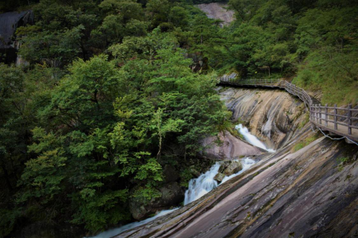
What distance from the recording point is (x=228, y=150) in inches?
621

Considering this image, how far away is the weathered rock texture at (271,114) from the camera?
630 inches

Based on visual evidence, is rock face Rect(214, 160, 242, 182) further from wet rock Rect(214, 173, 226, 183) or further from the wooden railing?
the wooden railing

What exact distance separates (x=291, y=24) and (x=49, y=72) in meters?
33.5

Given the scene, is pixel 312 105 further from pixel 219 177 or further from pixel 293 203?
pixel 293 203

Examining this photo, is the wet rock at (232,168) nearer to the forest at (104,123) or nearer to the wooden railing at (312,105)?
the forest at (104,123)

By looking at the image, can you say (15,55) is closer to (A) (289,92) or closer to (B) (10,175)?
(B) (10,175)

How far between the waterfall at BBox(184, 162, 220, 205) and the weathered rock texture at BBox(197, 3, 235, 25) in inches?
2606

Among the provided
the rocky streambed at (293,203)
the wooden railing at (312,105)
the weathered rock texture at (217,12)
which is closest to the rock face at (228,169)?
the rocky streambed at (293,203)

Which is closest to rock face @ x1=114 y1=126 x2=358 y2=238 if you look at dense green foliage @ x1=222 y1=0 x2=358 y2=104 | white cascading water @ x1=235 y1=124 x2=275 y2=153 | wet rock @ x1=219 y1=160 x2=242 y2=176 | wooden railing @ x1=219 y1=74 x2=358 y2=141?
wooden railing @ x1=219 y1=74 x2=358 y2=141

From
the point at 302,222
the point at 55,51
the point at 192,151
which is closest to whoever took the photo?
the point at 302,222

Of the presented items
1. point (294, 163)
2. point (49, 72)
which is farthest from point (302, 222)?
point (49, 72)

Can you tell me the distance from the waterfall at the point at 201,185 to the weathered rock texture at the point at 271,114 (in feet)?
20.8

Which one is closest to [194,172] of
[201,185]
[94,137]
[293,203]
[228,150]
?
[201,185]

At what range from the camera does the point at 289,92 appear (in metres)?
19.7
